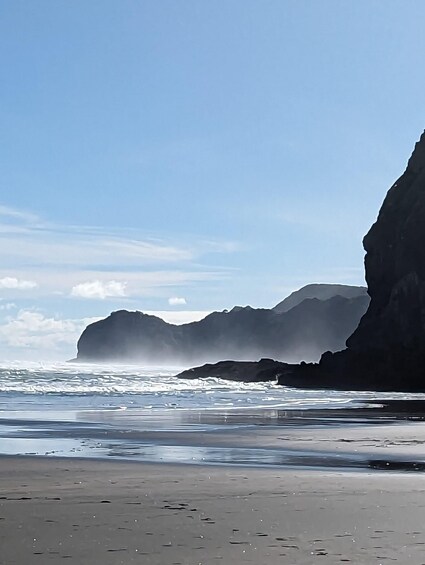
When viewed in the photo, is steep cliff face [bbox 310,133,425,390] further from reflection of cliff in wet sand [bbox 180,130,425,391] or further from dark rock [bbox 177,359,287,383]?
dark rock [bbox 177,359,287,383]

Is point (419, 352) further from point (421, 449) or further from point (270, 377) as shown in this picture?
point (421, 449)

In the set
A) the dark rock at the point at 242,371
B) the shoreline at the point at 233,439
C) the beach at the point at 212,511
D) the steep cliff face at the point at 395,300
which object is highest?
the steep cliff face at the point at 395,300

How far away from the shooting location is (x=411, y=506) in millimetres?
9461

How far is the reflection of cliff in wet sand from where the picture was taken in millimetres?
72312

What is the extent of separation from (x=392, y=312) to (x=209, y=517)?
70.6 metres

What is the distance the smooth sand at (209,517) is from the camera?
7.01 meters

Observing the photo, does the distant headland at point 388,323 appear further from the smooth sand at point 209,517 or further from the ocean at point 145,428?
the smooth sand at point 209,517

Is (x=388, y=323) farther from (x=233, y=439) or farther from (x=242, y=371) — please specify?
(x=233, y=439)

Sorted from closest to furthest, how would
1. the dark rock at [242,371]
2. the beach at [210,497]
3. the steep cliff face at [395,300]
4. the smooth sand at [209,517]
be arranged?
1. the smooth sand at [209,517]
2. the beach at [210,497]
3. the steep cliff face at [395,300]
4. the dark rock at [242,371]

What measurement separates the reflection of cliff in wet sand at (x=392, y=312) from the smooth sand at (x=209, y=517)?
57.5m

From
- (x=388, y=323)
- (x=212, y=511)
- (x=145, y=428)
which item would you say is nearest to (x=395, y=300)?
(x=388, y=323)

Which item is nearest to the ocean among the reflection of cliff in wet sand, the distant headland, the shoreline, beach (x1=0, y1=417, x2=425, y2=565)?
the shoreline

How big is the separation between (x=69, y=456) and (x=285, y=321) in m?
181

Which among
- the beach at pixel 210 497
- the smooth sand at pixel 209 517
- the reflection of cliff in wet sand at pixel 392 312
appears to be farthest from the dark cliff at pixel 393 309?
the smooth sand at pixel 209 517
